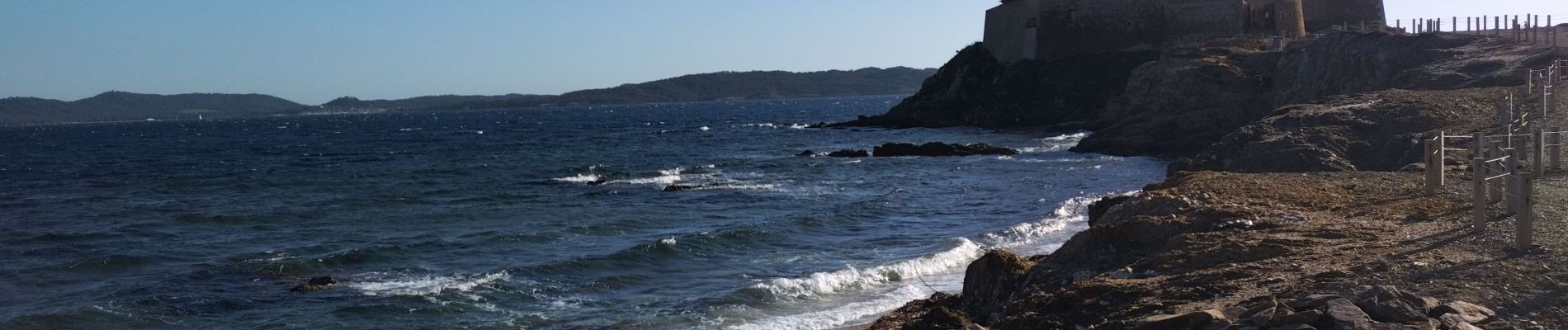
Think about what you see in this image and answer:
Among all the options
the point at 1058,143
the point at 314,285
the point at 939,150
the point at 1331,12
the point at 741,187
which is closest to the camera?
the point at 314,285

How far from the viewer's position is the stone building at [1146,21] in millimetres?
52031

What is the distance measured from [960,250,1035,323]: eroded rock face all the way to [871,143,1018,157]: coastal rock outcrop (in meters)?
25.8

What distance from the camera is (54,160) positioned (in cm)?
5422

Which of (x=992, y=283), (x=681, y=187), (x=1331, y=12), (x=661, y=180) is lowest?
(x=661, y=180)

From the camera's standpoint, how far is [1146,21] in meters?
53.6

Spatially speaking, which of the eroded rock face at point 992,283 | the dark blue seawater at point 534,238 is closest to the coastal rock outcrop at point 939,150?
the dark blue seawater at point 534,238

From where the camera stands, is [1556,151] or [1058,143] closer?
[1556,151]

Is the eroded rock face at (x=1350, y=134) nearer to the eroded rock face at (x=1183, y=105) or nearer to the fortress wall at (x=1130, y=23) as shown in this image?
the eroded rock face at (x=1183, y=105)

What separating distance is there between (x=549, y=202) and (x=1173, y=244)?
18.6 metres

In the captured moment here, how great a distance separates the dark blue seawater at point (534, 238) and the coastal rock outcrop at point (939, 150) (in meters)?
1.49

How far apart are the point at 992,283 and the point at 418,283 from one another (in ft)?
25.7

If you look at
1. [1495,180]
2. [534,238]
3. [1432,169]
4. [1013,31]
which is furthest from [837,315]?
[1013,31]

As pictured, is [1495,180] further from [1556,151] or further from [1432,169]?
[1556,151]

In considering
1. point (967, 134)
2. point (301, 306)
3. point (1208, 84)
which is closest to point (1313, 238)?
point (301, 306)
